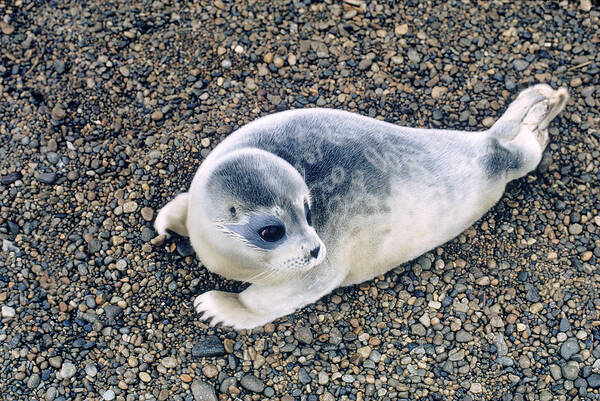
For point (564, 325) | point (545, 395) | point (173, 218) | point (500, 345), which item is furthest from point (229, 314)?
point (564, 325)

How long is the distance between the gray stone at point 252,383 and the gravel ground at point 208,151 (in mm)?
15

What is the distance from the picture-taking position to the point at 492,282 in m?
4.18

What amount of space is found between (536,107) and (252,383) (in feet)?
8.21

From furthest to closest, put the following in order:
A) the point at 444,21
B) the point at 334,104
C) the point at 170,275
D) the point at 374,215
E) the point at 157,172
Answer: the point at 444,21 < the point at 334,104 < the point at 157,172 < the point at 170,275 < the point at 374,215

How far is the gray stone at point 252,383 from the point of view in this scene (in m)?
3.84

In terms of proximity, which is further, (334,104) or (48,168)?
(334,104)

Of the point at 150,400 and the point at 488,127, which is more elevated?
the point at 488,127

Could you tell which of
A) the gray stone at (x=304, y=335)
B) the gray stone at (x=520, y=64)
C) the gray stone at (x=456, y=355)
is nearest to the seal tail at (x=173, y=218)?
the gray stone at (x=304, y=335)

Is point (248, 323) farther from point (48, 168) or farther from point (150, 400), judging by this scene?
point (48, 168)

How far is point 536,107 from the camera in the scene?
448 centimetres

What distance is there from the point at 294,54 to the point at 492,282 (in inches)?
81.6

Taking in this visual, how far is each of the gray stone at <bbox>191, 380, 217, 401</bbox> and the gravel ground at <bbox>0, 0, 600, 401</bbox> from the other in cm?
1

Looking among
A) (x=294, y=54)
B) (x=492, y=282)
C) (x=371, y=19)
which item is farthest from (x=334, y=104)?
(x=492, y=282)

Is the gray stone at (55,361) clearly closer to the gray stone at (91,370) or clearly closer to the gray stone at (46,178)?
the gray stone at (91,370)
